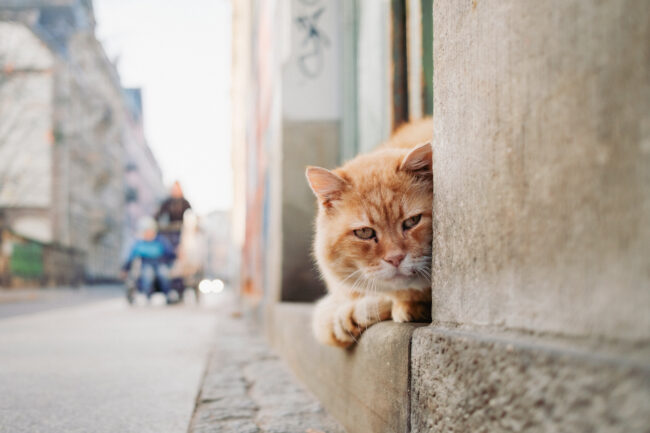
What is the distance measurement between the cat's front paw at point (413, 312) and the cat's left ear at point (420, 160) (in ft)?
1.42

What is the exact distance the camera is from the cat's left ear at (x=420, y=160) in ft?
5.45

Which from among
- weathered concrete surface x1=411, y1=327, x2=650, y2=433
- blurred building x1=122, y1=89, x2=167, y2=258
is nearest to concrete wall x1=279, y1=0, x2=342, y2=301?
weathered concrete surface x1=411, y1=327, x2=650, y2=433

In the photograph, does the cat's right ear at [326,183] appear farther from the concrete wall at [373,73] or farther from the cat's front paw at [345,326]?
the concrete wall at [373,73]

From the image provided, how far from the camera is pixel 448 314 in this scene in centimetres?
124

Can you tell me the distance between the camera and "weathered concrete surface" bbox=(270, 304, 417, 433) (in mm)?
1398

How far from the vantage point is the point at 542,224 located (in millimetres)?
911

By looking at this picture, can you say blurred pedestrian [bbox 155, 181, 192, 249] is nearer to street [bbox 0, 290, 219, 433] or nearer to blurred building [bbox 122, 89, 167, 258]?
street [bbox 0, 290, 219, 433]

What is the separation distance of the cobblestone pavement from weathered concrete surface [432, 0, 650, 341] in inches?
37.6

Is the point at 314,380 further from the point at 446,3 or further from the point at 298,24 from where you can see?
the point at 298,24

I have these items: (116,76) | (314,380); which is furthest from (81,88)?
(314,380)

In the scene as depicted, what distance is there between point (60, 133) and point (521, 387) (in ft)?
81.4

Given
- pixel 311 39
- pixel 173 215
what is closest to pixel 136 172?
pixel 173 215

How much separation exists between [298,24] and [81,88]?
26980 mm

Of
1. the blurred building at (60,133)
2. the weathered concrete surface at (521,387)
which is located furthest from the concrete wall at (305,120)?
the blurred building at (60,133)
